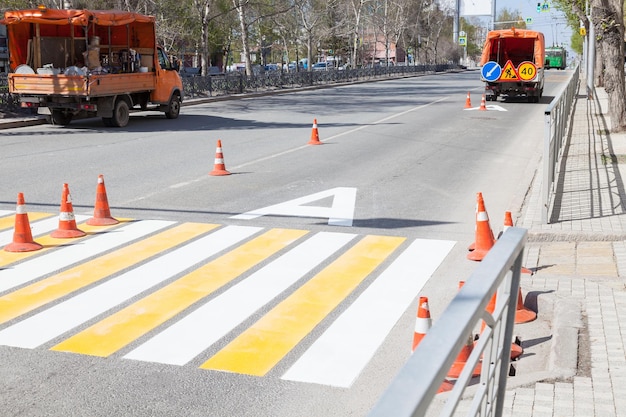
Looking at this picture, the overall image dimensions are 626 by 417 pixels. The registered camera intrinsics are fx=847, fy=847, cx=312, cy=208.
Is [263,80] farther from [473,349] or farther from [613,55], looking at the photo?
[473,349]

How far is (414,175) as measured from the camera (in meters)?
14.7

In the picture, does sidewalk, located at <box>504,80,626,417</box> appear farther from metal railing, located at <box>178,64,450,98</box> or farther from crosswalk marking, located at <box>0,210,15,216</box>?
metal railing, located at <box>178,64,450,98</box>

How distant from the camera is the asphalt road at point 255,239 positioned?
528cm

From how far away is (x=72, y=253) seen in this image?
898 cm

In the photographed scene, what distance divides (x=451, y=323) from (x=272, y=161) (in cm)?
1483

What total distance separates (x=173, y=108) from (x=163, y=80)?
50.1 inches

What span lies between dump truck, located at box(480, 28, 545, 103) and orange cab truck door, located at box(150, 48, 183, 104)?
13.3 metres

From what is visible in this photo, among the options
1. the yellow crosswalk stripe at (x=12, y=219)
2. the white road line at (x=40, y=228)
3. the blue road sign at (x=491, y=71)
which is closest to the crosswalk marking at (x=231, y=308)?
the white road line at (x=40, y=228)

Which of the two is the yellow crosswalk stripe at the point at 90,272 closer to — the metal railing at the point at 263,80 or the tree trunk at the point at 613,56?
the tree trunk at the point at 613,56

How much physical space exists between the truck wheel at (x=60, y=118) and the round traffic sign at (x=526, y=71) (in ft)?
59.2

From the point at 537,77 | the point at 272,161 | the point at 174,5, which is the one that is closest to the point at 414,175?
the point at 272,161

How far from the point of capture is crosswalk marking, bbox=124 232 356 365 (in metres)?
5.93

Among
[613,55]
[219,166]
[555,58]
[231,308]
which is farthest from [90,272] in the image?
[555,58]

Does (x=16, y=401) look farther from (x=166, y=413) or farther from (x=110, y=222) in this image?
(x=110, y=222)
